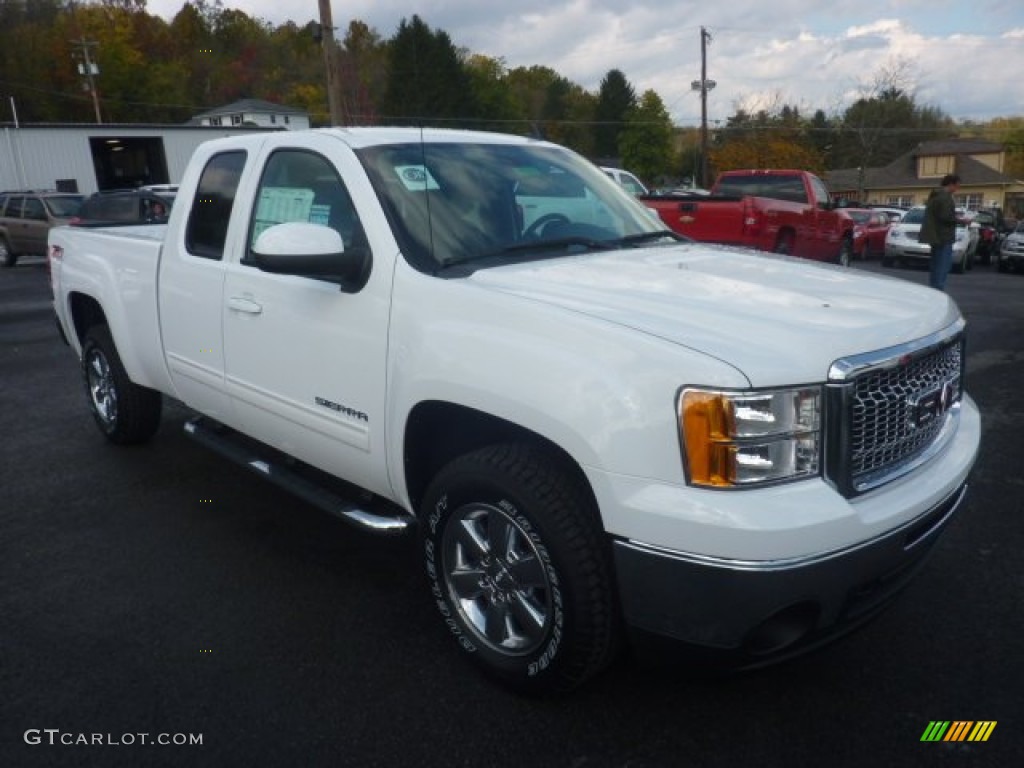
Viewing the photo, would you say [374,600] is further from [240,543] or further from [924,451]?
[924,451]

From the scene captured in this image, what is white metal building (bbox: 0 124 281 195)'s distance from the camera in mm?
34469

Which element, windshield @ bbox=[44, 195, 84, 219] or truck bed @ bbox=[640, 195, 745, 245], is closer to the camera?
truck bed @ bbox=[640, 195, 745, 245]

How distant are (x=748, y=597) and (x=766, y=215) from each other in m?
11.0

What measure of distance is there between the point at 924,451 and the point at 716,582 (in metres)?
1.02

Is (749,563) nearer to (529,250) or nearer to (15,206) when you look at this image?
(529,250)

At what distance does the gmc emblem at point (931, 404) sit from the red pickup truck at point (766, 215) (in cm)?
802

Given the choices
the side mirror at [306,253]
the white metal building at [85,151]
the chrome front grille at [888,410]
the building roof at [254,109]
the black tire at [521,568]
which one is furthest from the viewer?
the building roof at [254,109]

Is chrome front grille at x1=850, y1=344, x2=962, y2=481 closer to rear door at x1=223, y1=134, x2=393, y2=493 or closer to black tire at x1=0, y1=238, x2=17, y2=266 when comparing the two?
rear door at x1=223, y1=134, x2=393, y2=493

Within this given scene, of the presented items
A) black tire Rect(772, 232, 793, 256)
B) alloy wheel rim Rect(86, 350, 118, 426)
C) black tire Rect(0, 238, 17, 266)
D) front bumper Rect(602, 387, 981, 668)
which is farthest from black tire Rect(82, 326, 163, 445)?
black tire Rect(0, 238, 17, 266)

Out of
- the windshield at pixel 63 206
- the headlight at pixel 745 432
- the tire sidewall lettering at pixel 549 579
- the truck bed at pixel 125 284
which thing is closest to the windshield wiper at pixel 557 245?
the tire sidewall lettering at pixel 549 579

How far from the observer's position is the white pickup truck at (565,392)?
2.18 m

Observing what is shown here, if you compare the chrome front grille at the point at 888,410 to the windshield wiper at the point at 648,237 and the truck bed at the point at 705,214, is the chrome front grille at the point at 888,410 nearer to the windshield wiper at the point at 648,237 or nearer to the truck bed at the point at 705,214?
the windshield wiper at the point at 648,237

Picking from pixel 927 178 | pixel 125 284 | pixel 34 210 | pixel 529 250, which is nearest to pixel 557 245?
pixel 529 250

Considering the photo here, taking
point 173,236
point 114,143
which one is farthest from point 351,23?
point 173,236
